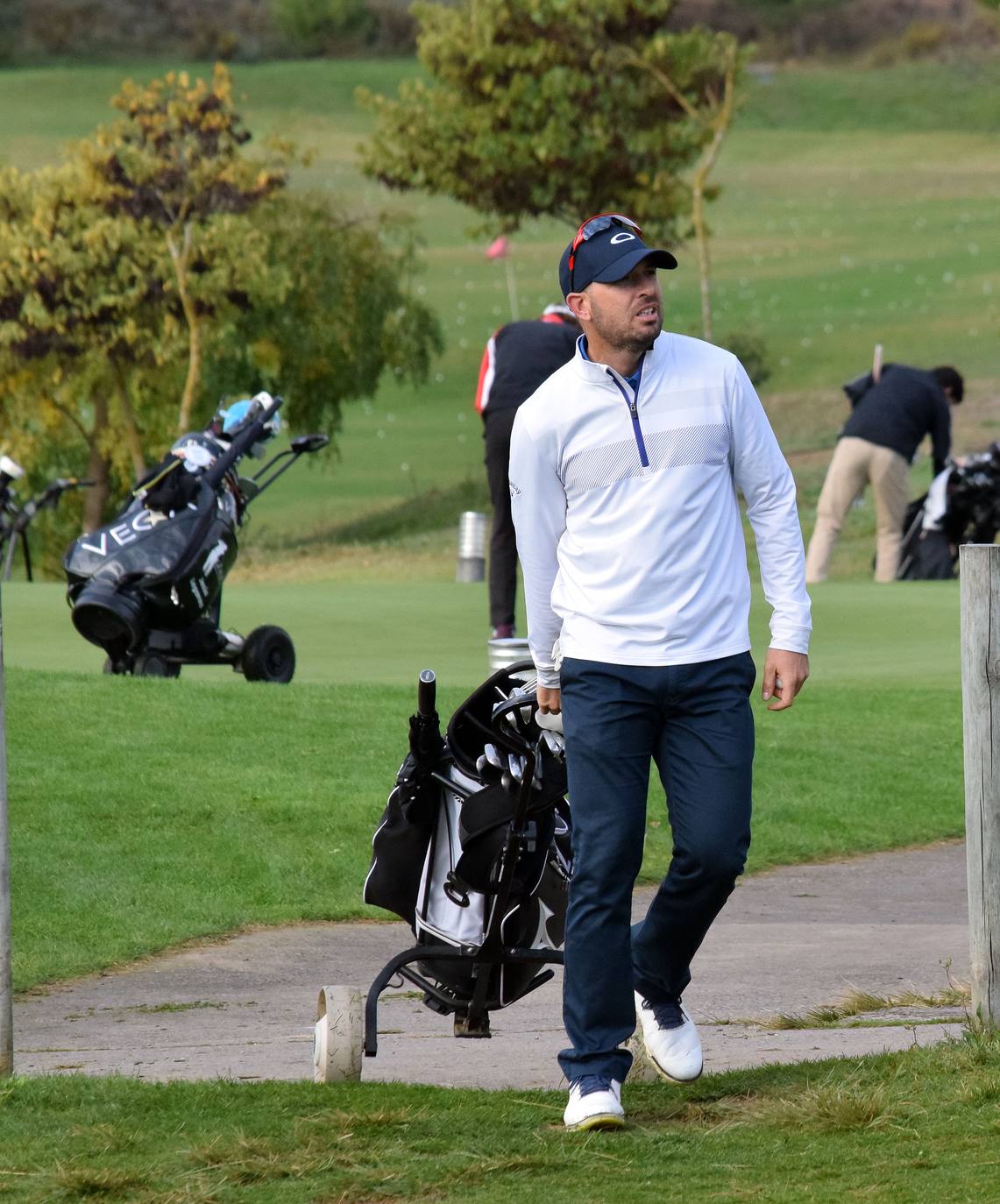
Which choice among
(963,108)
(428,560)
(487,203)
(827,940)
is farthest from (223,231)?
(963,108)

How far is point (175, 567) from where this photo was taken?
34.4 ft

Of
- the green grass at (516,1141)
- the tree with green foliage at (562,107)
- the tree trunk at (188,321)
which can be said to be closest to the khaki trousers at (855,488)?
the green grass at (516,1141)

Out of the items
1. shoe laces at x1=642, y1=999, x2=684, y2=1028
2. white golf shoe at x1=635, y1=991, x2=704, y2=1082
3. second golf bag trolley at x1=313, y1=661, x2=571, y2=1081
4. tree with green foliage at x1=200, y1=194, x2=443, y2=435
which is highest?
second golf bag trolley at x1=313, y1=661, x2=571, y2=1081

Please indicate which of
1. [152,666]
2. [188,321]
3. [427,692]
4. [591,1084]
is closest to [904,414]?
[152,666]

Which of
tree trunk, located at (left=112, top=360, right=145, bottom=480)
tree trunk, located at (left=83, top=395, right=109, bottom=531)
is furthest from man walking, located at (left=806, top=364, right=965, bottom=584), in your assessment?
tree trunk, located at (left=83, top=395, right=109, bottom=531)

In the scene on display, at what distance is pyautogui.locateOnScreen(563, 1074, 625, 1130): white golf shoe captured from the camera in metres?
4.30

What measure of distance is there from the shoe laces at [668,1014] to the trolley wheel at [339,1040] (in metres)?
0.68

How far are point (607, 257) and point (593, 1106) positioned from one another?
183cm

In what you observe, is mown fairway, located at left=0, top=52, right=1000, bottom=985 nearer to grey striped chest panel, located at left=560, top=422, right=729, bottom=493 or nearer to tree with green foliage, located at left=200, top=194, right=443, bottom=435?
grey striped chest panel, located at left=560, top=422, right=729, bottom=493

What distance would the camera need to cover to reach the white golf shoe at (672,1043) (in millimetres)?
4680

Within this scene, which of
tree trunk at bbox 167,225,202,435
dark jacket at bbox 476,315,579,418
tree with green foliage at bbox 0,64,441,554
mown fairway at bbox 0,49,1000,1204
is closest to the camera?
mown fairway at bbox 0,49,1000,1204

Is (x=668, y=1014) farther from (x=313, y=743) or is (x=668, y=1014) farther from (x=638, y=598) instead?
(x=313, y=743)

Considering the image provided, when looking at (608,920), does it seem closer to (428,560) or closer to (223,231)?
(428,560)

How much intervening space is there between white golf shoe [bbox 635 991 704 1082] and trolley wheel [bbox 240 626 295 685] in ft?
21.8
